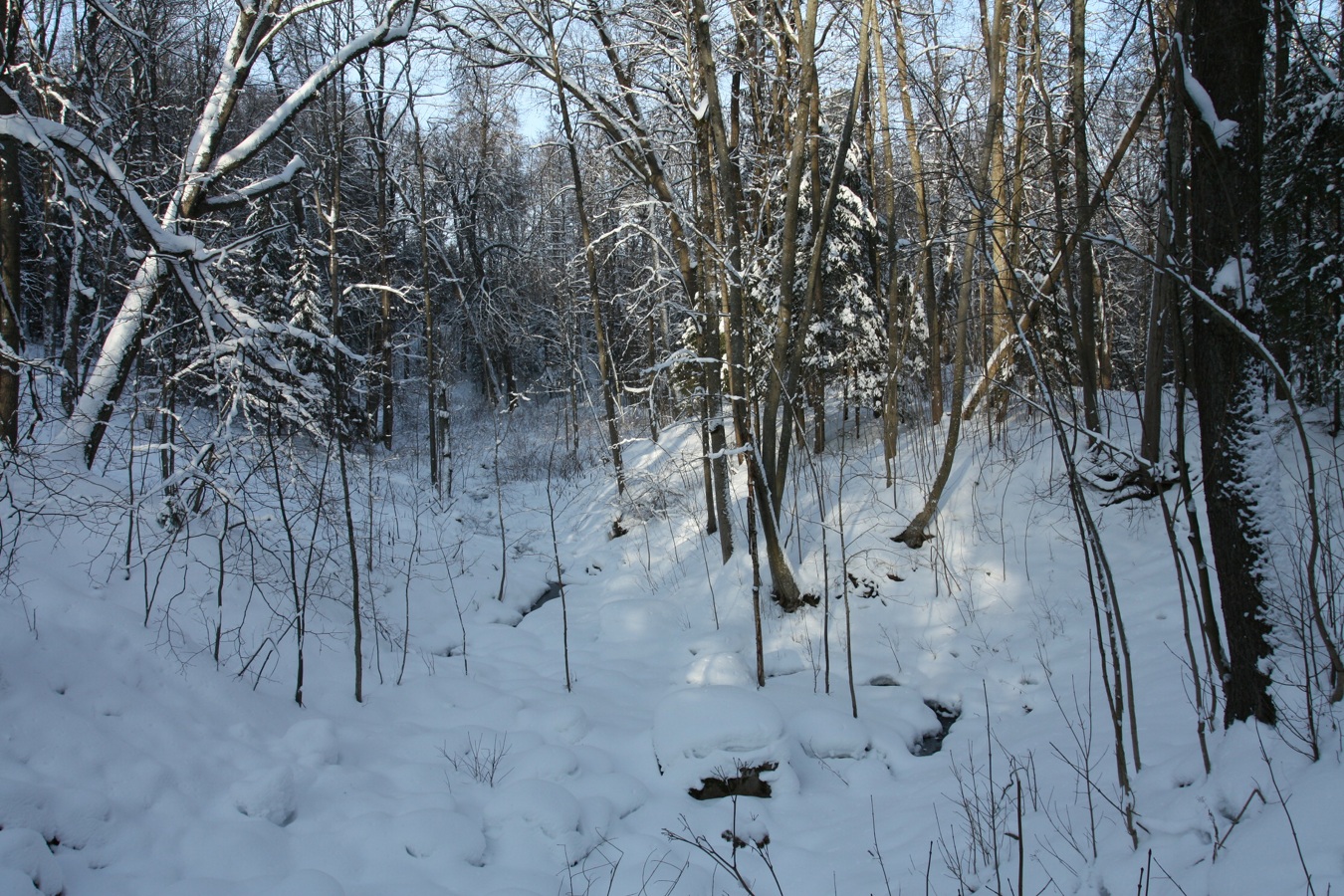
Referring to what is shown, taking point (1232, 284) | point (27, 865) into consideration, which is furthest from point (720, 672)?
point (1232, 284)

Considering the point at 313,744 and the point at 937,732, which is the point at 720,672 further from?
the point at 313,744

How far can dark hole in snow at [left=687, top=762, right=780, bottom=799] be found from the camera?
4.86 meters

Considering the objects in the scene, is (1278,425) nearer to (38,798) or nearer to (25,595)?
(38,798)

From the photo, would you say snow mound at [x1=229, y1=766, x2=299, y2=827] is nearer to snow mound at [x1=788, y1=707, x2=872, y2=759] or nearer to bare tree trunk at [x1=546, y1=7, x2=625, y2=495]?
snow mound at [x1=788, y1=707, x2=872, y2=759]

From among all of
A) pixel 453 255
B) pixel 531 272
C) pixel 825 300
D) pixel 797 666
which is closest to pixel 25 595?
pixel 797 666

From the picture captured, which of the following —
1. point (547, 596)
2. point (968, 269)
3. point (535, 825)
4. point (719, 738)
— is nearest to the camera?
point (535, 825)

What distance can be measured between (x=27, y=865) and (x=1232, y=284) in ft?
19.7

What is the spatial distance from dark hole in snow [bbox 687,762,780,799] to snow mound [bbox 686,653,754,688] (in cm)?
163

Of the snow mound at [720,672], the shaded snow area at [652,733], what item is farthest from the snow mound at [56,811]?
the snow mound at [720,672]

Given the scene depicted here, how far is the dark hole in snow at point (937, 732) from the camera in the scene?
5.40 m

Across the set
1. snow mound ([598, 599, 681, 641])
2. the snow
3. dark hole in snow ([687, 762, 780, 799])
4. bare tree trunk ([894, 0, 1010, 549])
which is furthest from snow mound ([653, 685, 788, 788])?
the snow

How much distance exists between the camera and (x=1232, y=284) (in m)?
3.13

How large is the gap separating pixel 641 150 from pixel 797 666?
696 centimetres

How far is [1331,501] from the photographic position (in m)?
5.36
